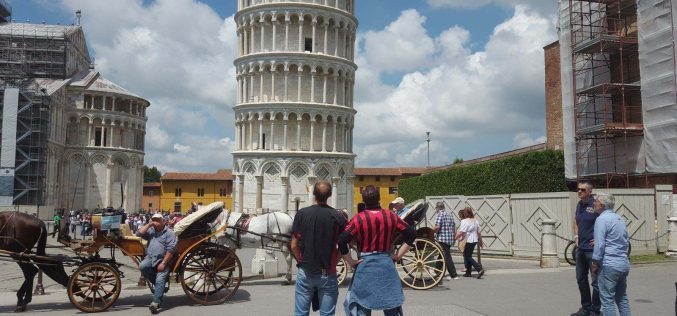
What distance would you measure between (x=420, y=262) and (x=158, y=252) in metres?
5.37

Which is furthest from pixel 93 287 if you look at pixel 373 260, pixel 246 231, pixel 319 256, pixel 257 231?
pixel 373 260

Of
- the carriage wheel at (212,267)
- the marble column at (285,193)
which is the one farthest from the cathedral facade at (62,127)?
the carriage wheel at (212,267)

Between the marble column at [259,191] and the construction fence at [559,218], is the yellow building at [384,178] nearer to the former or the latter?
the marble column at [259,191]

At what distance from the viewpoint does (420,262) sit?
38.6ft

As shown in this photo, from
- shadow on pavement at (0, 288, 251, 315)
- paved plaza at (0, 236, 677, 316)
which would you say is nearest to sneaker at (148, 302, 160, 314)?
paved plaza at (0, 236, 677, 316)

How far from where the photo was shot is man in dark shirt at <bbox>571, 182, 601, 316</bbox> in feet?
28.0

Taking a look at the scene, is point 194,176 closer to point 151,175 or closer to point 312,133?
point 312,133

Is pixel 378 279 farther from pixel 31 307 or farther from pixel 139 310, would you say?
pixel 31 307

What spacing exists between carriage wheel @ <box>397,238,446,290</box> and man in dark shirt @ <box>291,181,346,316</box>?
5.28 metres

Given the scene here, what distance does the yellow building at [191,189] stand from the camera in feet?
253

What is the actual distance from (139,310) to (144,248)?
1.24m

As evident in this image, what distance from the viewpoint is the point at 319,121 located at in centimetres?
4662

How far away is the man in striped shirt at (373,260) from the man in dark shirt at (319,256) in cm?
39

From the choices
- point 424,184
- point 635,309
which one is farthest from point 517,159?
point 635,309
